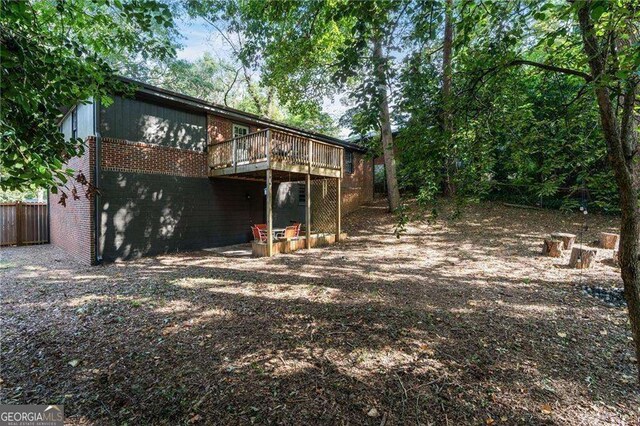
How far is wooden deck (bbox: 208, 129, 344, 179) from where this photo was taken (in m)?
9.81

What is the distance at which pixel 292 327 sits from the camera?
12.9ft

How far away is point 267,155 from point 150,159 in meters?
3.77

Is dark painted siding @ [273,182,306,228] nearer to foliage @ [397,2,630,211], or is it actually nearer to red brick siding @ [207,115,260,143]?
red brick siding @ [207,115,260,143]

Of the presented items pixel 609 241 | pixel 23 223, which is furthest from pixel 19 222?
pixel 609 241

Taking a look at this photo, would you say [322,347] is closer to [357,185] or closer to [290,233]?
[290,233]

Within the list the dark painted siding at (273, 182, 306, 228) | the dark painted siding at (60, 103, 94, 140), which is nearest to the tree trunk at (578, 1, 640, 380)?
the dark painted siding at (60, 103, 94, 140)

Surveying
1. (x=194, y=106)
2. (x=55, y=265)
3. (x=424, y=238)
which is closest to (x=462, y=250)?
(x=424, y=238)

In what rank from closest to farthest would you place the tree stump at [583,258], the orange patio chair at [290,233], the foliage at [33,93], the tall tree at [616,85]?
1. the foliage at [33,93]
2. the tall tree at [616,85]
3. the tree stump at [583,258]
4. the orange patio chair at [290,233]

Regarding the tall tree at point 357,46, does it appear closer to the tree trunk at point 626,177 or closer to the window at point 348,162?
the tree trunk at point 626,177

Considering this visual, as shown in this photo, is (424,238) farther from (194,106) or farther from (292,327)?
(194,106)

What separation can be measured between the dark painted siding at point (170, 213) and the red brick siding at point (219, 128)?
64.9 inches

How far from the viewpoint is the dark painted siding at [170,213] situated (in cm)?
877

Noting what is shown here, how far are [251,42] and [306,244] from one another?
7514 mm

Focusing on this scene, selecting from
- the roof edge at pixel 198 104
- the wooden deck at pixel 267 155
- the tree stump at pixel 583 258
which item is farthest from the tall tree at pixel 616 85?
the wooden deck at pixel 267 155
